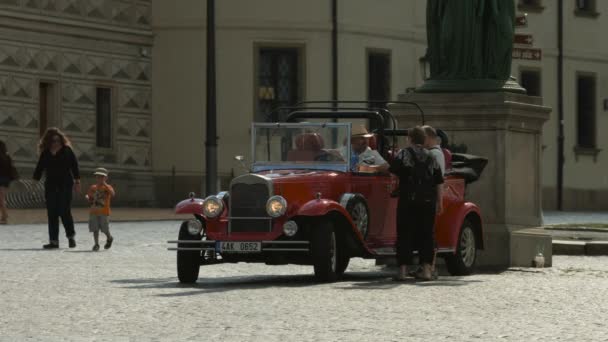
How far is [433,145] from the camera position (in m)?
20.3

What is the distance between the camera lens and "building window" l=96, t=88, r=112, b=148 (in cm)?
4684

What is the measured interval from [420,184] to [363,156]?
89cm

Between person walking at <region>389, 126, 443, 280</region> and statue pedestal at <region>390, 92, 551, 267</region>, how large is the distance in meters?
2.97

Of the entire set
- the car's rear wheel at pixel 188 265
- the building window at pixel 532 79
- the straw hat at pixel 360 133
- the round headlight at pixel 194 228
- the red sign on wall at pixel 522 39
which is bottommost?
the car's rear wheel at pixel 188 265

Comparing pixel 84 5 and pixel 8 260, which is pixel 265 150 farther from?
pixel 84 5

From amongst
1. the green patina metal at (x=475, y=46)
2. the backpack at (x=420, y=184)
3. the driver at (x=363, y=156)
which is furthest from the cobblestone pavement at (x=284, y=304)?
the green patina metal at (x=475, y=46)

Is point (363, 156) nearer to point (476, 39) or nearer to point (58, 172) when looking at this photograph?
point (476, 39)

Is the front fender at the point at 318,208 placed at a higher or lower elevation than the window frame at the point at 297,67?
lower

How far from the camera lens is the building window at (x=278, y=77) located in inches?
1932

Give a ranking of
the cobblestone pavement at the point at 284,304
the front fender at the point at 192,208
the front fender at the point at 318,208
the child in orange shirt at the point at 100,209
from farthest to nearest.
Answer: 1. the child in orange shirt at the point at 100,209
2. the front fender at the point at 192,208
3. the front fender at the point at 318,208
4. the cobblestone pavement at the point at 284,304

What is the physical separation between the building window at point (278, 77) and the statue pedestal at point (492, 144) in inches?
1019

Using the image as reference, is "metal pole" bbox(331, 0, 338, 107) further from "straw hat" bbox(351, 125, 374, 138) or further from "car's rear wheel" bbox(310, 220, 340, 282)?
"car's rear wheel" bbox(310, 220, 340, 282)

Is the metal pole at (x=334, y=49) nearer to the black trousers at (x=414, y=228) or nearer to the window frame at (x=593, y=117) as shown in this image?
the window frame at (x=593, y=117)

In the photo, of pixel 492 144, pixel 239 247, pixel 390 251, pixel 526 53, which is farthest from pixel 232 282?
pixel 526 53
